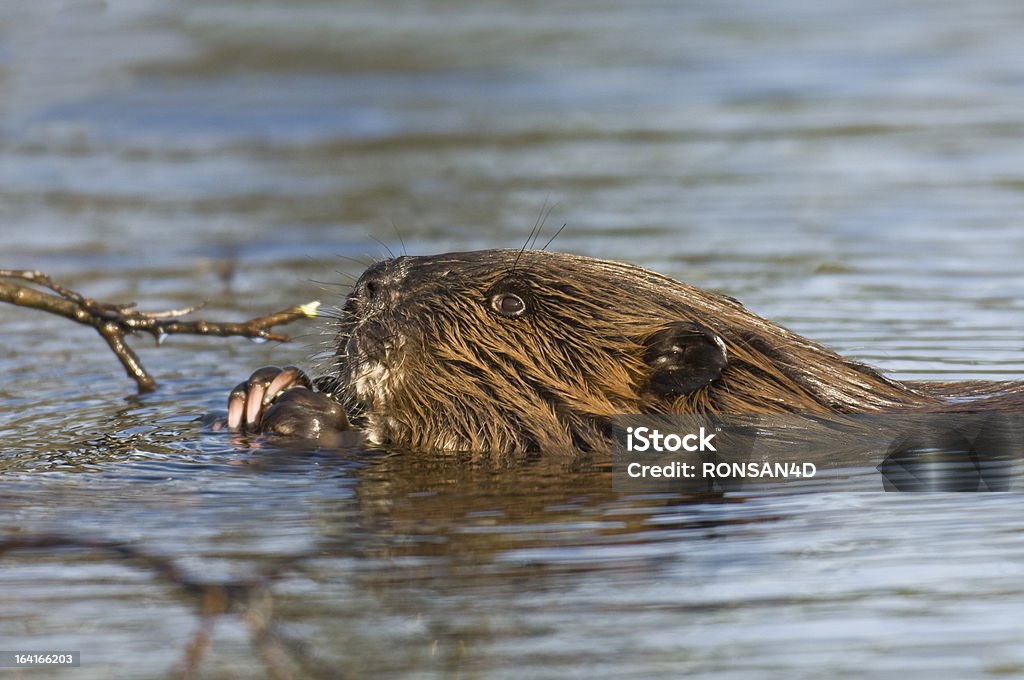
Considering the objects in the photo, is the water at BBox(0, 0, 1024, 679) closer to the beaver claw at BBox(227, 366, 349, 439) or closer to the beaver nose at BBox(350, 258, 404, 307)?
the beaver claw at BBox(227, 366, 349, 439)

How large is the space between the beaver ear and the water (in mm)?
345

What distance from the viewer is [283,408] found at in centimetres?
Result: 503

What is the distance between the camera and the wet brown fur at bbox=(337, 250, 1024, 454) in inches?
187

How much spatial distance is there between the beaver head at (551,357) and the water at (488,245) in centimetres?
18

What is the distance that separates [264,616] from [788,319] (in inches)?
141

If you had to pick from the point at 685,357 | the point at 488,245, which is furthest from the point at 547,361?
the point at 488,245

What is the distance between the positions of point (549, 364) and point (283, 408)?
809 millimetres

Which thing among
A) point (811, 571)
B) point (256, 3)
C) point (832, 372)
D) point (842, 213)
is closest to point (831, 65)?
point (842, 213)

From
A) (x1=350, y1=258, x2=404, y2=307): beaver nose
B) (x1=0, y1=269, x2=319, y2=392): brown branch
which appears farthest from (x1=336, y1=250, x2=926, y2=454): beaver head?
(x1=0, y1=269, x2=319, y2=392): brown branch

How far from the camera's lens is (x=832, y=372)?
189 inches

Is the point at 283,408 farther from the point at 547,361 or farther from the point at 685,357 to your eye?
Result: the point at 685,357

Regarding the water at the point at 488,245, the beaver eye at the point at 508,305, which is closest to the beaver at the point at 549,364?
the beaver eye at the point at 508,305

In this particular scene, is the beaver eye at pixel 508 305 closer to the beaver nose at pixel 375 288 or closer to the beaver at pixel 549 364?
the beaver at pixel 549 364

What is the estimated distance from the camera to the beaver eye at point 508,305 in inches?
192
